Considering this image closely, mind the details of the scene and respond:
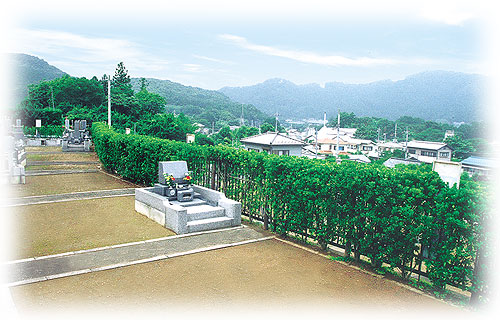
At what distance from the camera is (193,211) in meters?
9.51

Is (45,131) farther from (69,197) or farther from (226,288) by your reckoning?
(226,288)

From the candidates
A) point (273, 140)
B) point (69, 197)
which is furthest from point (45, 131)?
point (69, 197)

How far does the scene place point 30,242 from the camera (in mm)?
7828

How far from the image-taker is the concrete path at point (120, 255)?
628 cm

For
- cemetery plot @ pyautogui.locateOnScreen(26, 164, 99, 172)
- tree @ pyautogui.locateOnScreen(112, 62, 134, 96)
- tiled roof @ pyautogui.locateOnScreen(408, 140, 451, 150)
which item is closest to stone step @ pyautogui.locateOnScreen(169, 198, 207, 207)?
cemetery plot @ pyautogui.locateOnScreen(26, 164, 99, 172)

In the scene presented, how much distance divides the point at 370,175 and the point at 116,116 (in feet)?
166

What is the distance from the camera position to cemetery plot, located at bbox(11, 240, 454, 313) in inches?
213

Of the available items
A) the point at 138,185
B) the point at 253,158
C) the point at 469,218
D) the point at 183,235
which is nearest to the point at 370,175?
the point at 469,218

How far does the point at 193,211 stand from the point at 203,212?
0.36m

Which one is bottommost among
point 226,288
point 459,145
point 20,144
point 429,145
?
point 226,288

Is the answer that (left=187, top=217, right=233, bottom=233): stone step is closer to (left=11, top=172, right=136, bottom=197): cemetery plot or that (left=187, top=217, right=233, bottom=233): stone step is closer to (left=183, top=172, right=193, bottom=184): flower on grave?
(left=183, top=172, right=193, bottom=184): flower on grave

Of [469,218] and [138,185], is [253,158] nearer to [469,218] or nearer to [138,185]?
[469,218]

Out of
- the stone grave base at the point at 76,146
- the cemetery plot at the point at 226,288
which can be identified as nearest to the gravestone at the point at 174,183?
the cemetery plot at the point at 226,288

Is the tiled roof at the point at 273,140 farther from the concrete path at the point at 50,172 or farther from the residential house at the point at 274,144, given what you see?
the concrete path at the point at 50,172
